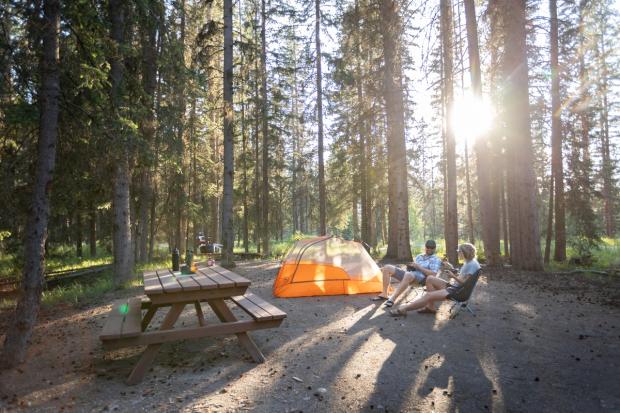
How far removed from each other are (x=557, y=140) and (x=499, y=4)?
5849 millimetres

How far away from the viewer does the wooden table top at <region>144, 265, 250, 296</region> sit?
414 centimetres

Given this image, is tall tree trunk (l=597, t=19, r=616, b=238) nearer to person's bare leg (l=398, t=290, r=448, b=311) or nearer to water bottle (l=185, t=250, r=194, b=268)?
person's bare leg (l=398, t=290, r=448, b=311)

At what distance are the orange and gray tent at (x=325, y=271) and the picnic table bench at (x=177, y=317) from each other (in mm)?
2901

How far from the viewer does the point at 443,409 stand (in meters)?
3.41

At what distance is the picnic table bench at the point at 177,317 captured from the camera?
3.99 m

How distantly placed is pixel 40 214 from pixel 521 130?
1101 centimetres

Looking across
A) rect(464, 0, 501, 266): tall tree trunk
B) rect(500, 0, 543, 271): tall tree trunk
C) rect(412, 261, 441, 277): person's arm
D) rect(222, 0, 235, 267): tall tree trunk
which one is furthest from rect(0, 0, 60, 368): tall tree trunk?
rect(500, 0, 543, 271): tall tree trunk

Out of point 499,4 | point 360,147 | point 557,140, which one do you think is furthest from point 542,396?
point 360,147

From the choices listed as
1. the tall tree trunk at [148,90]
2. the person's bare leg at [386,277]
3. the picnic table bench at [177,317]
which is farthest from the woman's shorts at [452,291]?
the tall tree trunk at [148,90]

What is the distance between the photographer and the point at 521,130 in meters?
10.2

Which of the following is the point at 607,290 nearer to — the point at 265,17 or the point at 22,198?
the point at 22,198

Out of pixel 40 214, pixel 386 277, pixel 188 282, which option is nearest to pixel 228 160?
pixel 386 277

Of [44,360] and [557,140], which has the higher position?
[557,140]

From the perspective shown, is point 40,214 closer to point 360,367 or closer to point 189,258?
point 189,258
